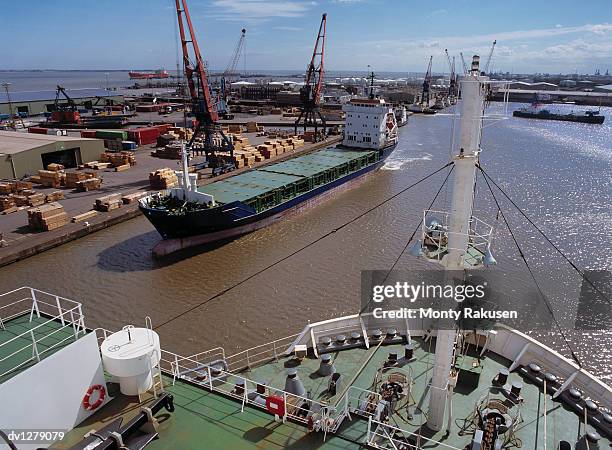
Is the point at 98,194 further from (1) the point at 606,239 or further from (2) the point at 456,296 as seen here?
(1) the point at 606,239

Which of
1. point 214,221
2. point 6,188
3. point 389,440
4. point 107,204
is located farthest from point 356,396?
point 6,188

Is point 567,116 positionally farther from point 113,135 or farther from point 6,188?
point 6,188

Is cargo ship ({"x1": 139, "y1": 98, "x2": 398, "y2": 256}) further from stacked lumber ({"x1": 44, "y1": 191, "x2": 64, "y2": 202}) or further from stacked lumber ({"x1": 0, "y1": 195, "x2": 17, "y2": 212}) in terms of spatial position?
stacked lumber ({"x1": 0, "y1": 195, "x2": 17, "y2": 212})

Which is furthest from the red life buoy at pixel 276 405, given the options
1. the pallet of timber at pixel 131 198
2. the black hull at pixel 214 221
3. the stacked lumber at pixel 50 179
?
the stacked lumber at pixel 50 179

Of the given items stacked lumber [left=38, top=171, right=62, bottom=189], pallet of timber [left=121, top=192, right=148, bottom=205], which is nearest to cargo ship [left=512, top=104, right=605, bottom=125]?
pallet of timber [left=121, top=192, right=148, bottom=205]

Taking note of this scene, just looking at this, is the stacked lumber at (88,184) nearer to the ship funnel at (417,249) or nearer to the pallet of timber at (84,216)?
the pallet of timber at (84,216)

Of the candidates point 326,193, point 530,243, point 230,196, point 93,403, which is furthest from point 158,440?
point 326,193
